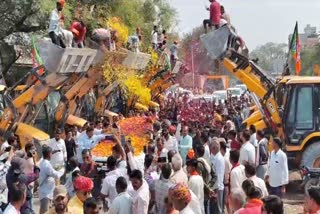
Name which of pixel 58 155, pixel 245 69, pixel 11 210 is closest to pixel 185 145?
pixel 245 69

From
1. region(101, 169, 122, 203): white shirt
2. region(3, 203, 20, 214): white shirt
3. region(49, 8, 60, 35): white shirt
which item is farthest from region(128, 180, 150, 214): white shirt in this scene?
region(49, 8, 60, 35): white shirt

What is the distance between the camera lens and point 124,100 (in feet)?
92.2

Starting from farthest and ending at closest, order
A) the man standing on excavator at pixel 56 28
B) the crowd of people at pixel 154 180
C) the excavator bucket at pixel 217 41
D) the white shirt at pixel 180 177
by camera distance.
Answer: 1. the excavator bucket at pixel 217 41
2. the man standing on excavator at pixel 56 28
3. the white shirt at pixel 180 177
4. the crowd of people at pixel 154 180

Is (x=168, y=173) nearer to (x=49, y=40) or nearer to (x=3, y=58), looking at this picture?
(x=49, y=40)

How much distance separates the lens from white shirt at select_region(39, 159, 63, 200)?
412 inches

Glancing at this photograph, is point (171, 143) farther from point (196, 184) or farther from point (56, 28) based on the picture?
point (196, 184)

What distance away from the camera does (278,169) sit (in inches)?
456

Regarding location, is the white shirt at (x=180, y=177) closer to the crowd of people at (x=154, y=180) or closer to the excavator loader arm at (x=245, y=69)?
the crowd of people at (x=154, y=180)

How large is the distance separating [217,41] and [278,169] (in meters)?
5.03

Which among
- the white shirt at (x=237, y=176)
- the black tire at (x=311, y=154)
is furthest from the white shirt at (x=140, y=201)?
the black tire at (x=311, y=154)

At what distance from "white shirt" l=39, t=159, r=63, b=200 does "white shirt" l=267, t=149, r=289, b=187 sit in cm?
374

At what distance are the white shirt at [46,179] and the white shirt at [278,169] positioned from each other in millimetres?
3743

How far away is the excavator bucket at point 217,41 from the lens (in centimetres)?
1566

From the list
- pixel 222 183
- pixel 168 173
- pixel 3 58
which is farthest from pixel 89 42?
pixel 3 58
